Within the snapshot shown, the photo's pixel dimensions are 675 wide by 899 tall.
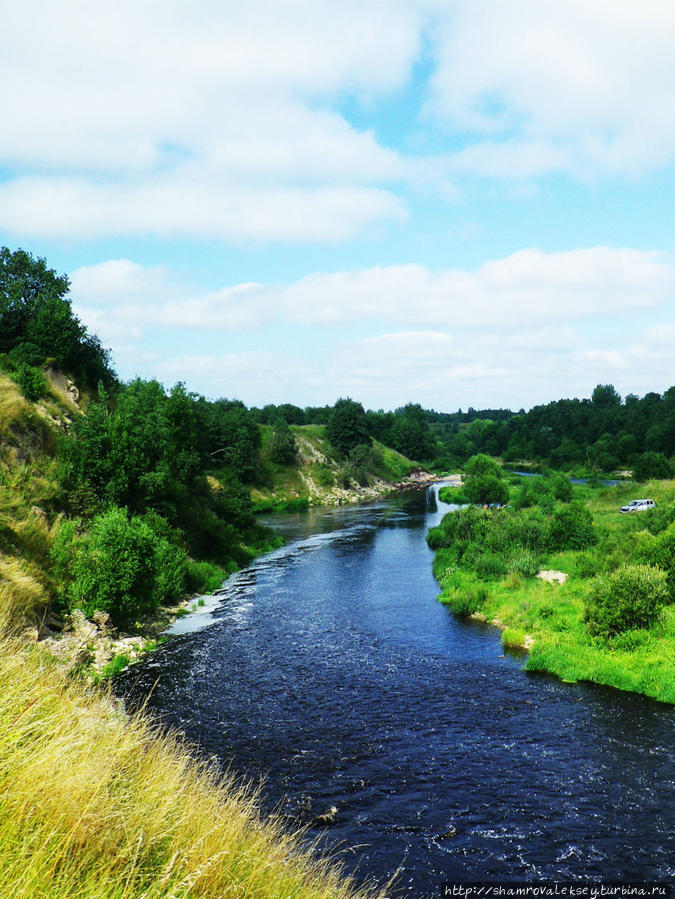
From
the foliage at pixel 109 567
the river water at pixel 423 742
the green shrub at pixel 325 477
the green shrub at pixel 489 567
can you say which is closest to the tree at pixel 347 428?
the green shrub at pixel 325 477

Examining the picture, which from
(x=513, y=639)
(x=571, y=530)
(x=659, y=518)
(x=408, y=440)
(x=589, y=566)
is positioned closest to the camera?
(x=513, y=639)

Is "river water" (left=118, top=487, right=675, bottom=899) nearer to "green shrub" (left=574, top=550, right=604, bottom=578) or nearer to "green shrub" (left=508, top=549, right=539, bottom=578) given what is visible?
"green shrub" (left=508, top=549, right=539, bottom=578)

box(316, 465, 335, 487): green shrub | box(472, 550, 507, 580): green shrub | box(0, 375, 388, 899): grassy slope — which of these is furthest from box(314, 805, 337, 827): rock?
box(316, 465, 335, 487): green shrub

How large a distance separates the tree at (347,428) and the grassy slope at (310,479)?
2951 mm

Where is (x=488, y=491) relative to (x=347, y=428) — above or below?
below

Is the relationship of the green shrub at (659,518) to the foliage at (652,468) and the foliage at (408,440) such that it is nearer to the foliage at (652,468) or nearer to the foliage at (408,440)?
the foliage at (652,468)

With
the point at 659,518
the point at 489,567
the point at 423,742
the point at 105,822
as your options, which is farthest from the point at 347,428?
the point at 105,822

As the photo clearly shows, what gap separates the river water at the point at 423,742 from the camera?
15227 millimetres

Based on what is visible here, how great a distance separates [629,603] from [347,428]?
117518 millimetres

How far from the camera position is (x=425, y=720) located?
891 inches

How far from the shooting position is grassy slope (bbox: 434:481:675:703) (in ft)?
83.2

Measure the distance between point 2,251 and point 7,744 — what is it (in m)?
59.0

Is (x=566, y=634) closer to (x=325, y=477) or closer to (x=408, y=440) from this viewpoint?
(x=325, y=477)

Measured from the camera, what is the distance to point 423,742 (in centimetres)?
2102
